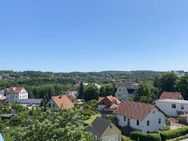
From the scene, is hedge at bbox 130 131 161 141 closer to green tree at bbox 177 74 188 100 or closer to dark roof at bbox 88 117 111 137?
dark roof at bbox 88 117 111 137

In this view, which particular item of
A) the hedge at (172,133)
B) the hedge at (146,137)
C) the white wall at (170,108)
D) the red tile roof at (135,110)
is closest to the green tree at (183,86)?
the white wall at (170,108)

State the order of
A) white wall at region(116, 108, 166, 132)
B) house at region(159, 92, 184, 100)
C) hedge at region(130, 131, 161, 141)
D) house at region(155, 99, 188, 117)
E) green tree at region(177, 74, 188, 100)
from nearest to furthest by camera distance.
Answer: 1. hedge at region(130, 131, 161, 141)
2. white wall at region(116, 108, 166, 132)
3. house at region(155, 99, 188, 117)
4. house at region(159, 92, 184, 100)
5. green tree at region(177, 74, 188, 100)

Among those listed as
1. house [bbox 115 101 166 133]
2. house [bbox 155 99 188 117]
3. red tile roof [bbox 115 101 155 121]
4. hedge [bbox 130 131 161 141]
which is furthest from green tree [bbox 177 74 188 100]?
hedge [bbox 130 131 161 141]

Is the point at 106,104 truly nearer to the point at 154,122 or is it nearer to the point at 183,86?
the point at 183,86

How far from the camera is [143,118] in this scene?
41625 millimetres

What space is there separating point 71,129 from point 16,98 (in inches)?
3849

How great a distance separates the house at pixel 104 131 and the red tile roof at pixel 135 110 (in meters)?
6.98

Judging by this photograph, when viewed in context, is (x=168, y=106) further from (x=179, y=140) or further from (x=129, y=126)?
(x=179, y=140)

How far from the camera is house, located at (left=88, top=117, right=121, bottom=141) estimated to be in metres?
34.2

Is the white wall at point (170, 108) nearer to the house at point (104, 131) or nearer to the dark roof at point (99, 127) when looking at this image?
the house at point (104, 131)

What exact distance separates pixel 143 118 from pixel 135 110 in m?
2.81

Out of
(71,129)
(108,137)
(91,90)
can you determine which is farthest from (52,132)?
(91,90)

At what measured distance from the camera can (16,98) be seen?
362 feet

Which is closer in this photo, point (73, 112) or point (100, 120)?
point (73, 112)
